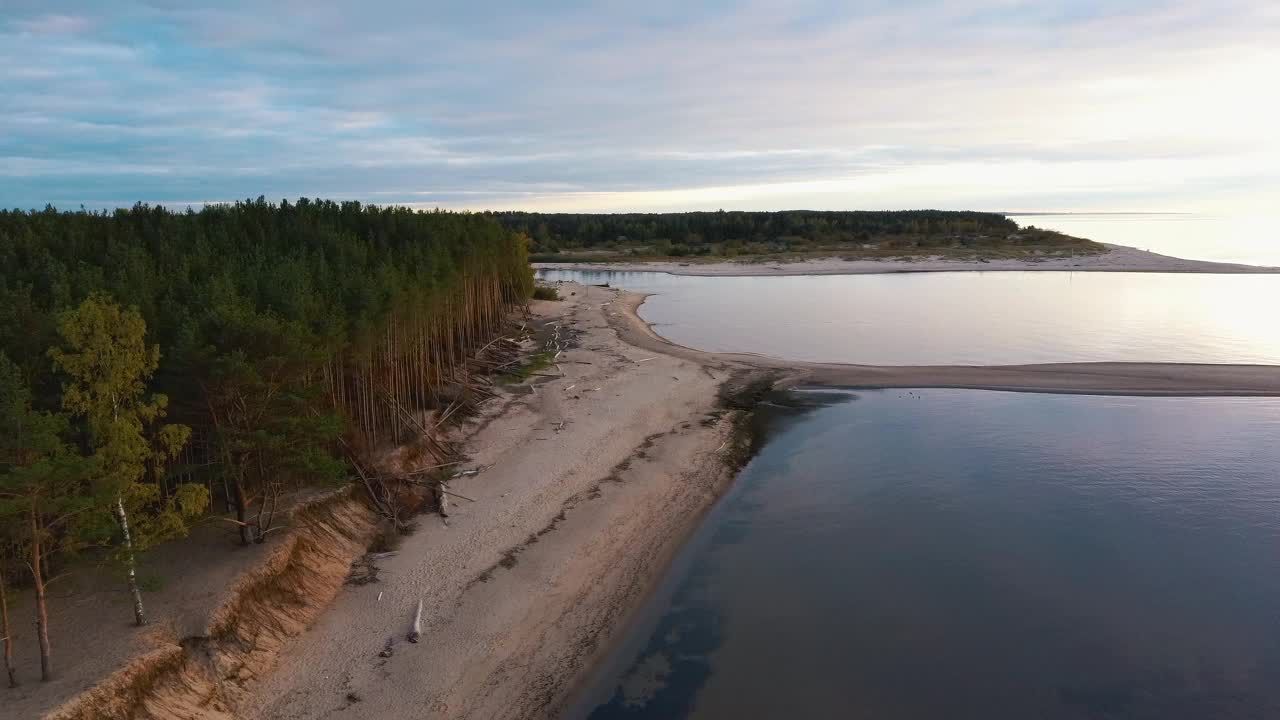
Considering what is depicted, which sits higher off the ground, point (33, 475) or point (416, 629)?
point (33, 475)

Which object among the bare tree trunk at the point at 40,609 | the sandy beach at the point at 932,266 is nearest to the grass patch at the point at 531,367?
the bare tree trunk at the point at 40,609

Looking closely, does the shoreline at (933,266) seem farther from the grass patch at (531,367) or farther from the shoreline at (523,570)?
the shoreline at (523,570)

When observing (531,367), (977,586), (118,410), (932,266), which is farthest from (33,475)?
(932,266)

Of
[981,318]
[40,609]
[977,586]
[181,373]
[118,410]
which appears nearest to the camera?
[40,609]

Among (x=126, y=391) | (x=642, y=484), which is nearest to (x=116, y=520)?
(x=126, y=391)

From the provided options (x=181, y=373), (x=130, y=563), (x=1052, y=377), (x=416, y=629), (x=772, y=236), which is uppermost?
(x=772, y=236)

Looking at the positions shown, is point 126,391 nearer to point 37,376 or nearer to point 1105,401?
point 37,376

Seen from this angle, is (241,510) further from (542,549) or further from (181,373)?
(542,549)
